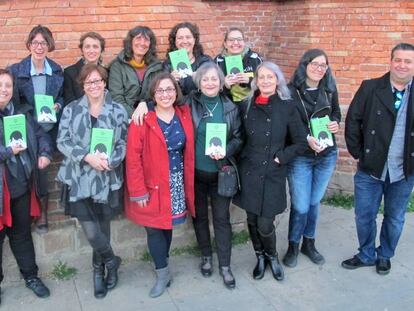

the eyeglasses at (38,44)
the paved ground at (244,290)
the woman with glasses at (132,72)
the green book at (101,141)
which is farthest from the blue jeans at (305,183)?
the eyeglasses at (38,44)

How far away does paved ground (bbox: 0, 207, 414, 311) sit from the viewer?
4.01 meters

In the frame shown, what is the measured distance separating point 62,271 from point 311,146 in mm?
2578

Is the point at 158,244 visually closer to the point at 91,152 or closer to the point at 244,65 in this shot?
the point at 91,152

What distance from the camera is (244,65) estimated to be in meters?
4.55

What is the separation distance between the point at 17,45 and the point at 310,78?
2893 mm

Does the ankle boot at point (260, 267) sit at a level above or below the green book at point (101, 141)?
below

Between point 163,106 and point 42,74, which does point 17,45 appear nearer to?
point 42,74

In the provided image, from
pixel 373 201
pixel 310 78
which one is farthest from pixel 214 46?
pixel 373 201

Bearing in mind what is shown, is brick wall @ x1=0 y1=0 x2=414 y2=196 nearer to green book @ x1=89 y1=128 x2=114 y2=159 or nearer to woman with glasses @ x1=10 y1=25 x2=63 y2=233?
woman with glasses @ x1=10 y1=25 x2=63 y2=233

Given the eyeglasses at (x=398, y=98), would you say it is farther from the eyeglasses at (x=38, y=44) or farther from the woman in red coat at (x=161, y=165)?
the eyeglasses at (x=38, y=44)

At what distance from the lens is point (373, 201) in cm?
445

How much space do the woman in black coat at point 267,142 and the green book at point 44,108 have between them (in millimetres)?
1602

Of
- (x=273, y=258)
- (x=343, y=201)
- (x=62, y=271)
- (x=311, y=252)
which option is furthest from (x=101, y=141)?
(x=343, y=201)

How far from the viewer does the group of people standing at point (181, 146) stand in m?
3.81
